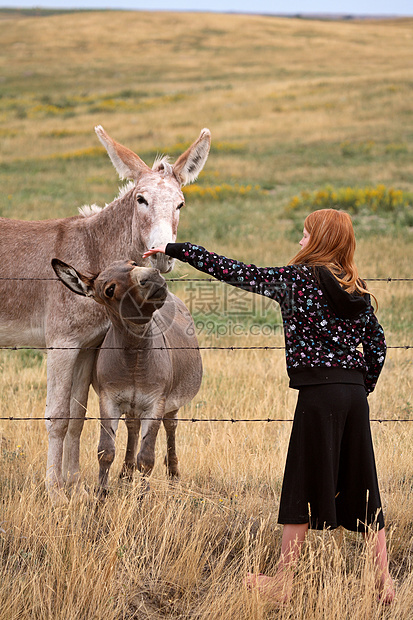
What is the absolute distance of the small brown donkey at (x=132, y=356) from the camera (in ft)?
12.1

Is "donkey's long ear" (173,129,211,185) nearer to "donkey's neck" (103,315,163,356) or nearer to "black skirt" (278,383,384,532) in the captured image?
"donkey's neck" (103,315,163,356)

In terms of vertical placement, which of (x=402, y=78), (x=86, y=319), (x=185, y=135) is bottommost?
(x=86, y=319)

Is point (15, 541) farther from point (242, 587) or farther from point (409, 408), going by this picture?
point (409, 408)

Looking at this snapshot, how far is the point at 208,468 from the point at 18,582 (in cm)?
200

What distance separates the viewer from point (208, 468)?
5121mm

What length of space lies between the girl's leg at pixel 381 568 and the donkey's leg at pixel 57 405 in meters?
2.20

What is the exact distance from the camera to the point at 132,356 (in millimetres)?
4117

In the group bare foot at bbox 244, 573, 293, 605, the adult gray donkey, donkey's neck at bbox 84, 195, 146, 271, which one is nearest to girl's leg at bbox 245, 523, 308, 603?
bare foot at bbox 244, 573, 293, 605

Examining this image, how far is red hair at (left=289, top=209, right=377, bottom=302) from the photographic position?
11.7ft

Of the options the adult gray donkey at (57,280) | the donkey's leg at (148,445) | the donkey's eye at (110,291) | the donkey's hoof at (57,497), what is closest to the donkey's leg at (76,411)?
the adult gray donkey at (57,280)

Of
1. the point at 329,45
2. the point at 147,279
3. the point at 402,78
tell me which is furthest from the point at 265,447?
the point at 329,45

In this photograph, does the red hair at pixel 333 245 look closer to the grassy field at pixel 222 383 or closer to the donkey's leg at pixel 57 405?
the grassy field at pixel 222 383

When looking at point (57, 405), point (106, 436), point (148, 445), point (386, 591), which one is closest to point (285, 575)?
point (386, 591)

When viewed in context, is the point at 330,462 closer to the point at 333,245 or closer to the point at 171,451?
the point at 333,245
